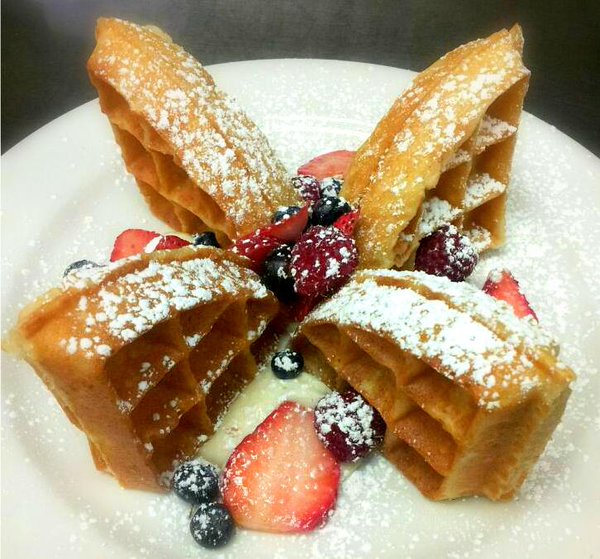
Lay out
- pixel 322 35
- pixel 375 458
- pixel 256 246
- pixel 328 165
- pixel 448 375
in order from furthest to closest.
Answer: pixel 322 35 < pixel 328 165 < pixel 256 246 < pixel 375 458 < pixel 448 375

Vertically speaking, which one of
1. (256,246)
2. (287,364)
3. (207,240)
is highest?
(256,246)

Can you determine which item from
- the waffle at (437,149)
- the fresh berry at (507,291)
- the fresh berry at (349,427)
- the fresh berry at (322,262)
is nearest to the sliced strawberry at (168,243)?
the fresh berry at (322,262)

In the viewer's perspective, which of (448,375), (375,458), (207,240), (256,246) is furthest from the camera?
(207,240)

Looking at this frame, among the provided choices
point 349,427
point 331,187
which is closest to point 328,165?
point 331,187

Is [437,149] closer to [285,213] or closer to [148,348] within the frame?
[285,213]

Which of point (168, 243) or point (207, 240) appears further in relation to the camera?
point (207, 240)

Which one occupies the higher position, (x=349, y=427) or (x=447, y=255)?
(x=447, y=255)

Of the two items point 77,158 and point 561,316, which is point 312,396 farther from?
point 77,158
